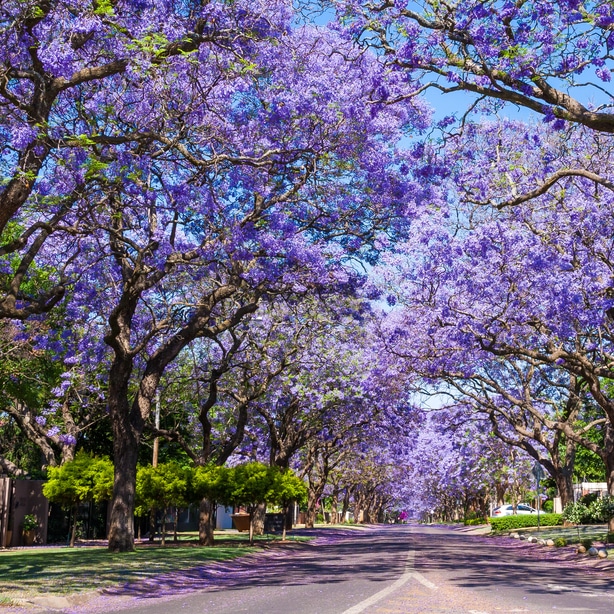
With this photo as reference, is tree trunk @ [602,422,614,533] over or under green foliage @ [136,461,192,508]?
over

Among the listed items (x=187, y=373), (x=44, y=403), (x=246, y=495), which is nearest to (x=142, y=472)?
(x=246, y=495)

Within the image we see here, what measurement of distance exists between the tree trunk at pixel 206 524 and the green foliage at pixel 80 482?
12.9 ft

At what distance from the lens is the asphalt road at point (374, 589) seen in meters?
10.1

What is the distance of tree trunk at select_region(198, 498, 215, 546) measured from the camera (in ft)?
93.1

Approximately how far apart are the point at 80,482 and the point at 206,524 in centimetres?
517

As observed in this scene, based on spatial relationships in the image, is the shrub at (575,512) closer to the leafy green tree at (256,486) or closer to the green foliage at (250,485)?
the leafy green tree at (256,486)

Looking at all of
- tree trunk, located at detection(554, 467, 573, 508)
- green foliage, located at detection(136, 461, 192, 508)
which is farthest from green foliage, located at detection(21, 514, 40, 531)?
tree trunk, located at detection(554, 467, 573, 508)

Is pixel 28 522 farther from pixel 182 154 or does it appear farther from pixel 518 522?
pixel 518 522

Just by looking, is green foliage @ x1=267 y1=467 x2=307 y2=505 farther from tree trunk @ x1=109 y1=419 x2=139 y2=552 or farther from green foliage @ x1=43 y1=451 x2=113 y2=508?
tree trunk @ x1=109 y1=419 x2=139 y2=552

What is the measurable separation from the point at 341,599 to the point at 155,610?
243cm

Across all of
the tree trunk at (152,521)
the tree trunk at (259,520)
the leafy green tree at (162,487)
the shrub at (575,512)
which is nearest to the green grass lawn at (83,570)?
the leafy green tree at (162,487)

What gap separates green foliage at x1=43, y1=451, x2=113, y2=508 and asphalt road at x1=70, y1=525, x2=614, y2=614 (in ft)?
24.7

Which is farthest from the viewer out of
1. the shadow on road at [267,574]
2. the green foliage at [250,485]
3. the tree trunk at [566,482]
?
the tree trunk at [566,482]

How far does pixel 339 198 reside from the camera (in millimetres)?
20188
